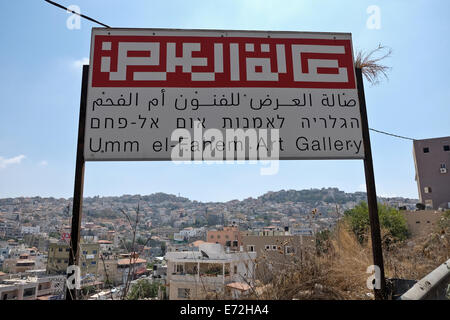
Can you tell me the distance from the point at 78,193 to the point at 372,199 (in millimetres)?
2900

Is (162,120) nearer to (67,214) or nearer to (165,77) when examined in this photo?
(165,77)

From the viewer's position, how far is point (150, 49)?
3.12 m

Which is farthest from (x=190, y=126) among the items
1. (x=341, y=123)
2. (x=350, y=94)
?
(x=350, y=94)

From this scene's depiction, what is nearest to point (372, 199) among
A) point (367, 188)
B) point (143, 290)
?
point (367, 188)

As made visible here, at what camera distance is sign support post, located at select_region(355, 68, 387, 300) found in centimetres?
271

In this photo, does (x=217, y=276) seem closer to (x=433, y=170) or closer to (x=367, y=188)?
(x=367, y=188)

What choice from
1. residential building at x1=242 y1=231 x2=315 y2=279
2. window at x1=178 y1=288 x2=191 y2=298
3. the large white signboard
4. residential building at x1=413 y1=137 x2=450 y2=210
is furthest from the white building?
residential building at x1=413 y1=137 x2=450 y2=210

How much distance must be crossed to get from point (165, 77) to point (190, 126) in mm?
641

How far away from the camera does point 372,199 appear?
291 cm

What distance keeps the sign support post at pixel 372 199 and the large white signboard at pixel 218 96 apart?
68 millimetres

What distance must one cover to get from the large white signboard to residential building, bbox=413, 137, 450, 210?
47160 mm

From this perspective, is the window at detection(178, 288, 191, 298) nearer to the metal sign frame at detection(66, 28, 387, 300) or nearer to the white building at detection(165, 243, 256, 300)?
the white building at detection(165, 243, 256, 300)

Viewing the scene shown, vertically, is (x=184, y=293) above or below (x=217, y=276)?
below

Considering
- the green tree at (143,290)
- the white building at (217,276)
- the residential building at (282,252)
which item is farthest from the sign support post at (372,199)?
the green tree at (143,290)
